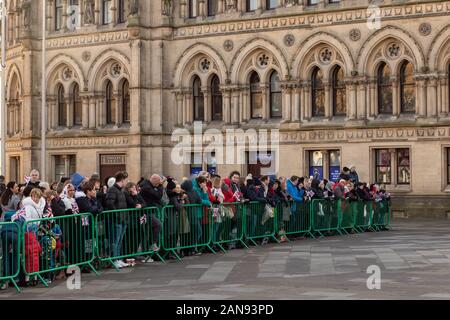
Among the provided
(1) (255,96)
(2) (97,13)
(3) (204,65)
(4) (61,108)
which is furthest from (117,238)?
(4) (61,108)

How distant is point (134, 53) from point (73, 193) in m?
26.9

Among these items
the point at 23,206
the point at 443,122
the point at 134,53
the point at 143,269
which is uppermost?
the point at 134,53

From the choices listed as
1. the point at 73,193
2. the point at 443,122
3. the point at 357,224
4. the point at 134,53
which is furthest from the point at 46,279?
the point at 134,53

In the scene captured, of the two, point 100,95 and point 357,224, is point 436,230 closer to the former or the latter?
point 357,224

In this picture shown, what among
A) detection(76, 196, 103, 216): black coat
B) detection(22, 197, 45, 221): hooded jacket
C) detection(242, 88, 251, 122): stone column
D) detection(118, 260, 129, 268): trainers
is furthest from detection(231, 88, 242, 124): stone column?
detection(22, 197, 45, 221): hooded jacket

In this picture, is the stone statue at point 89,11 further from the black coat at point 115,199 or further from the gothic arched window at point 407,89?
the black coat at point 115,199

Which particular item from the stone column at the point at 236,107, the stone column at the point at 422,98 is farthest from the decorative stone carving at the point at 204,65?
the stone column at the point at 422,98

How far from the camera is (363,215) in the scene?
33312 millimetres

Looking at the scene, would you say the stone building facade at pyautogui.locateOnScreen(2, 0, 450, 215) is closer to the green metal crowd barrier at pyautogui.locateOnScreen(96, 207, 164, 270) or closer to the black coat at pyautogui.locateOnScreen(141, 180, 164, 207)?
the black coat at pyautogui.locateOnScreen(141, 180, 164, 207)

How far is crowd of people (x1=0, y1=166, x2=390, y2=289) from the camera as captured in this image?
18.7 metres

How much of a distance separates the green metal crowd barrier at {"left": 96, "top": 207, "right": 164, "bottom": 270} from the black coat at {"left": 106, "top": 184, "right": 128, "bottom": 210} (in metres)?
0.21

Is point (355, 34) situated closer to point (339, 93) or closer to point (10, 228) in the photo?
point (339, 93)

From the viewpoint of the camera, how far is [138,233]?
22.4 metres

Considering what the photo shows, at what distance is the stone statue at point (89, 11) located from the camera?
50.4 meters
